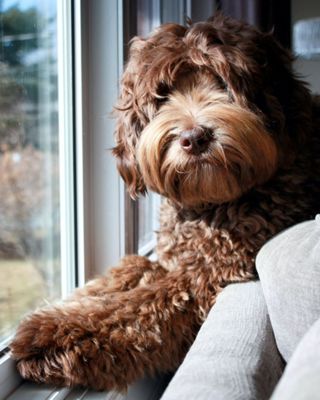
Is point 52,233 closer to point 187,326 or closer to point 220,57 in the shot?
point 187,326

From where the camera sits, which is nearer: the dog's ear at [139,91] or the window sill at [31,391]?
the window sill at [31,391]

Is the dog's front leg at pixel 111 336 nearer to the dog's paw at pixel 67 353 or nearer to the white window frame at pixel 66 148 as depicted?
the dog's paw at pixel 67 353

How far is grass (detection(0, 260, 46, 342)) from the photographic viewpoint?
4.86 ft

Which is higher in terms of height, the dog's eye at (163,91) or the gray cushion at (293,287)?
the dog's eye at (163,91)

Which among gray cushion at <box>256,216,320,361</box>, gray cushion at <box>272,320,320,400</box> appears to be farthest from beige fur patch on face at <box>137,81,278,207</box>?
gray cushion at <box>272,320,320,400</box>

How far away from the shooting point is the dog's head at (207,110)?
1312mm

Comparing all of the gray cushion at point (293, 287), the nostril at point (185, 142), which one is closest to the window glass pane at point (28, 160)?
the nostril at point (185, 142)

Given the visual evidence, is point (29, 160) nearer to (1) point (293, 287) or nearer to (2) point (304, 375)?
(1) point (293, 287)

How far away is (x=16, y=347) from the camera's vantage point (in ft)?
4.19

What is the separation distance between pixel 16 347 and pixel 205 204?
583mm

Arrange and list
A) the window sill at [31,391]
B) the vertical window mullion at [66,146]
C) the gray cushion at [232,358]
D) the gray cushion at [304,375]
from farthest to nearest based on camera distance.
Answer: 1. the vertical window mullion at [66,146]
2. the window sill at [31,391]
3. the gray cushion at [232,358]
4. the gray cushion at [304,375]

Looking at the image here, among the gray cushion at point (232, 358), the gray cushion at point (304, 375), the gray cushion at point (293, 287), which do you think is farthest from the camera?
the gray cushion at point (293, 287)

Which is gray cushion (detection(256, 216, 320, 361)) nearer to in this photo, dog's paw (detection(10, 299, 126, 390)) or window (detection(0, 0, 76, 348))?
dog's paw (detection(10, 299, 126, 390))

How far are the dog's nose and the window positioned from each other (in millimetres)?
467
